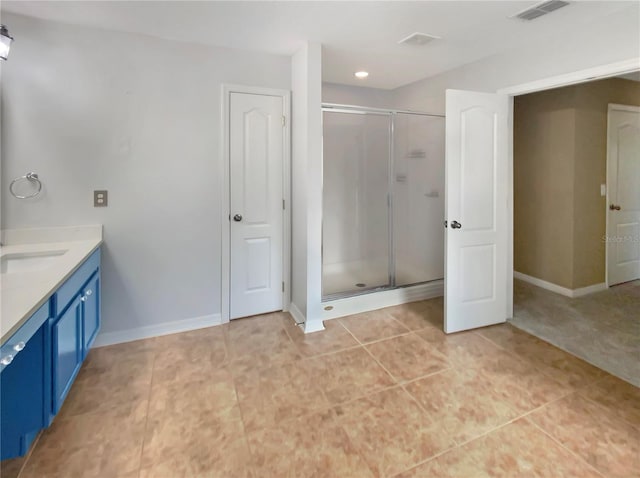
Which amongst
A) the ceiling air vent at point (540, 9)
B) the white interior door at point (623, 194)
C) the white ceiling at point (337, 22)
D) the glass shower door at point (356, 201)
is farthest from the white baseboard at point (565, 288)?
the ceiling air vent at point (540, 9)

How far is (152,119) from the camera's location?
271 centimetres

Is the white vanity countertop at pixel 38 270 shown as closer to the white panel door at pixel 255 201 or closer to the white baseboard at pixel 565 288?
the white panel door at pixel 255 201

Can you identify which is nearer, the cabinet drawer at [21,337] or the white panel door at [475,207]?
the cabinet drawer at [21,337]

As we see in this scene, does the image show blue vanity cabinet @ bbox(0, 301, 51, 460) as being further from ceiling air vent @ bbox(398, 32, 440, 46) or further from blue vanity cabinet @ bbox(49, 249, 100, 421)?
ceiling air vent @ bbox(398, 32, 440, 46)

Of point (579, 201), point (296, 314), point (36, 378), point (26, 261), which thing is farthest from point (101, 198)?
point (579, 201)

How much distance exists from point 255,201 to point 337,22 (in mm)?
1565

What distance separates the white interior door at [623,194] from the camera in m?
3.94

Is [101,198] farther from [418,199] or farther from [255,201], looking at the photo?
[418,199]

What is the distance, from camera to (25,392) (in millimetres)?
1543

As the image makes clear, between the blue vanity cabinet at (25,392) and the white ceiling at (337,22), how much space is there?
78.4 inches

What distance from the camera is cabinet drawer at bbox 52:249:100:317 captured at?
168cm

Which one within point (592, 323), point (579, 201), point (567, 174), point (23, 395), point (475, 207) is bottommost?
point (592, 323)

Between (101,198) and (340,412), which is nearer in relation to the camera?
(340,412)

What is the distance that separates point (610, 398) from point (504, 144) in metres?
1.99
